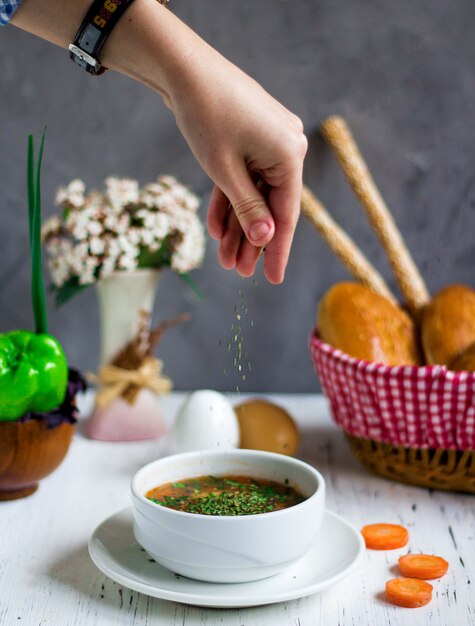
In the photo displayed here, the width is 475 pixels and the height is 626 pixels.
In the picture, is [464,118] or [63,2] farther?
[464,118]

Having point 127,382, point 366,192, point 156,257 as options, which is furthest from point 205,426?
point 366,192

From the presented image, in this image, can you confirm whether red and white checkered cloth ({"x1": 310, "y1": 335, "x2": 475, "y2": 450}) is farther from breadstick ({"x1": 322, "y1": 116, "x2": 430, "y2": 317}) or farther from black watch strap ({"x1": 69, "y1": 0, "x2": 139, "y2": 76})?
black watch strap ({"x1": 69, "y1": 0, "x2": 139, "y2": 76})

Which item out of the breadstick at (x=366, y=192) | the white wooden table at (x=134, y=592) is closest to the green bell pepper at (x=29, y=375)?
the white wooden table at (x=134, y=592)

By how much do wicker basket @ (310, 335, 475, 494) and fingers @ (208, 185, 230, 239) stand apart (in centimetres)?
29

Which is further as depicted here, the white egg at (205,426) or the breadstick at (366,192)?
the breadstick at (366,192)

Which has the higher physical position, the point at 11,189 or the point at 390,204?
the point at 390,204

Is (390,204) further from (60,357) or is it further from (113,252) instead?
(60,357)

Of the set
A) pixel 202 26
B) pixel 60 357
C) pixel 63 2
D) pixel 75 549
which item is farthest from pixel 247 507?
pixel 202 26

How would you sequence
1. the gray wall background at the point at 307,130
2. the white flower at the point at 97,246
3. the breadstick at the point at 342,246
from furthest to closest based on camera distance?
the gray wall background at the point at 307,130 → the breadstick at the point at 342,246 → the white flower at the point at 97,246

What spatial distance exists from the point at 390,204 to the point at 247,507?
87 cm

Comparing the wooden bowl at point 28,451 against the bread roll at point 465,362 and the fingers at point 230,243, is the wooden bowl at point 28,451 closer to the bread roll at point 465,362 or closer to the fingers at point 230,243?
the fingers at point 230,243

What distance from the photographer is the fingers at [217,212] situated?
0.95 m

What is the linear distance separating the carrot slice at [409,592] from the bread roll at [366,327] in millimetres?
364

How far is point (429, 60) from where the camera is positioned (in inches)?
60.7
